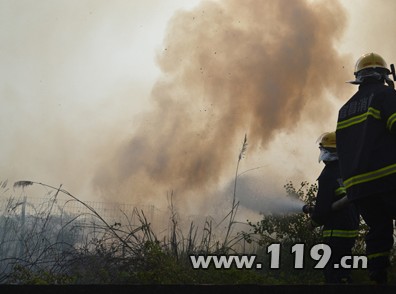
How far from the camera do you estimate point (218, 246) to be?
21.2 feet

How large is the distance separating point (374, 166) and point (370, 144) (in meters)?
0.15

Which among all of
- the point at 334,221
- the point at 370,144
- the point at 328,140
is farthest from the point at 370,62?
the point at 334,221

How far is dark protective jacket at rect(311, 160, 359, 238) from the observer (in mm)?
5078

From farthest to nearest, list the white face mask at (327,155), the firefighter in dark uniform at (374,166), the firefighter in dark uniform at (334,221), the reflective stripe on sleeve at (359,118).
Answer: the white face mask at (327,155) → the firefighter in dark uniform at (334,221) → the reflective stripe on sleeve at (359,118) → the firefighter in dark uniform at (374,166)

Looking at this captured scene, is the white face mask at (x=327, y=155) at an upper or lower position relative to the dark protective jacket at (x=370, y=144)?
upper

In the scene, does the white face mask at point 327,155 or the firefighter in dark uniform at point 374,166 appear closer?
the firefighter in dark uniform at point 374,166

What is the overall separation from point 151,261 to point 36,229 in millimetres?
1642

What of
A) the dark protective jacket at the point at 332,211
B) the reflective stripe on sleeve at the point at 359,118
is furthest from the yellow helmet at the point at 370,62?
the dark protective jacket at the point at 332,211

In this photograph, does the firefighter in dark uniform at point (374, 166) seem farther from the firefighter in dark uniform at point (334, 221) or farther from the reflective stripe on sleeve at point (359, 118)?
the firefighter in dark uniform at point (334, 221)

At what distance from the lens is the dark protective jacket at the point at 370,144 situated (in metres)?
3.61

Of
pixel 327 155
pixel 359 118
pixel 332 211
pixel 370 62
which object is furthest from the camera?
pixel 327 155

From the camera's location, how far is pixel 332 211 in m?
5.07

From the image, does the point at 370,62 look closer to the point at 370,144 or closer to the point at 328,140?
the point at 370,144

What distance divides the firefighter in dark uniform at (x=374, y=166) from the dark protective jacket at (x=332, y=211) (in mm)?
1141
